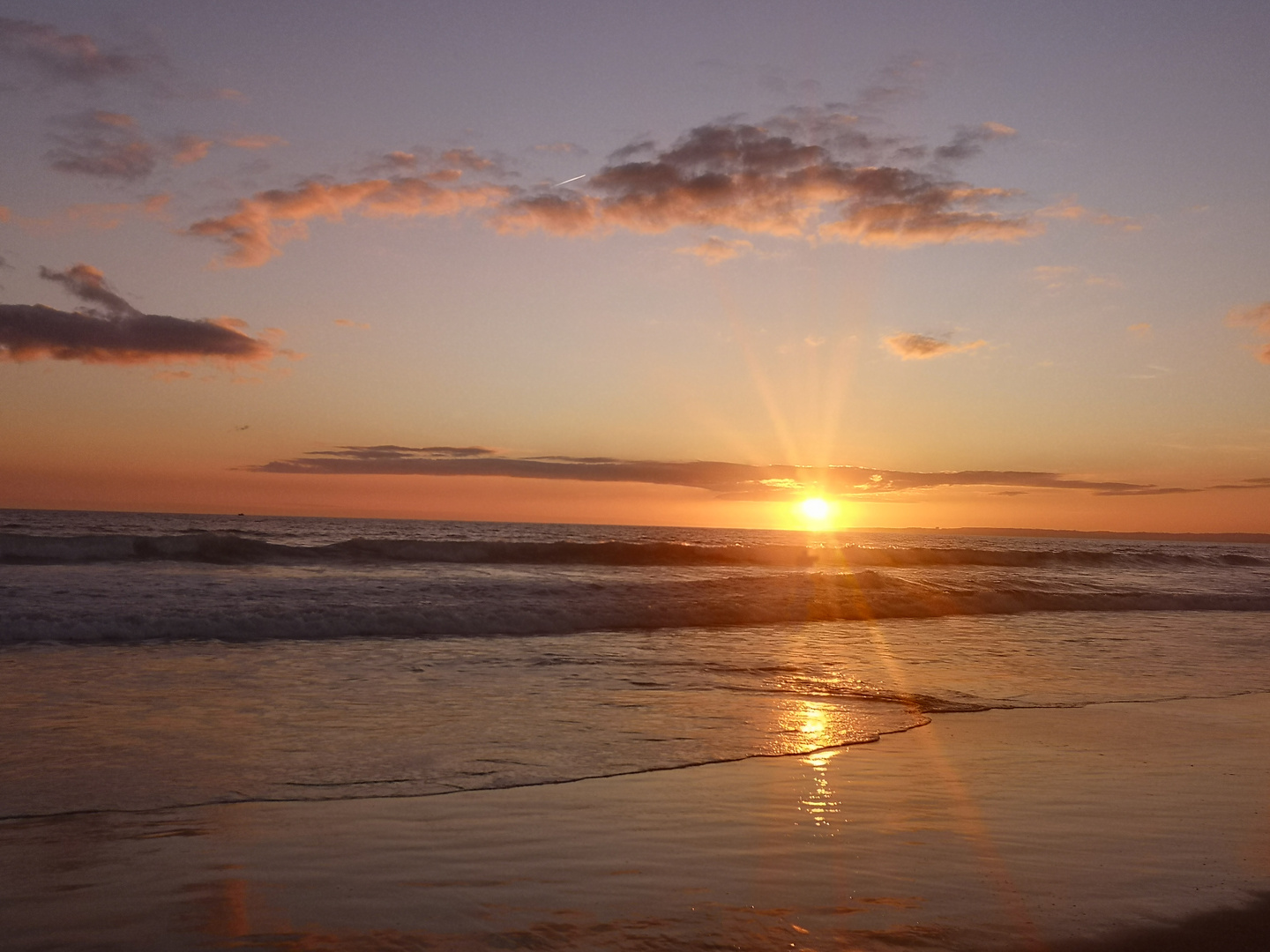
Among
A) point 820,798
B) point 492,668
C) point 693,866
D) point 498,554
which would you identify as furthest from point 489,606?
point 498,554

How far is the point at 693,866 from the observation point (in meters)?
4.74

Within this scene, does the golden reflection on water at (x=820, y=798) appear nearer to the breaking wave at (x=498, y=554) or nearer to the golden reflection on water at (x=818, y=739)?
the golden reflection on water at (x=818, y=739)

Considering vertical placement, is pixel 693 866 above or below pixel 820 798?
above

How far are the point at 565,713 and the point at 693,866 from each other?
4203 millimetres

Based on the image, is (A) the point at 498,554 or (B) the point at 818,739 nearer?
(B) the point at 818,739

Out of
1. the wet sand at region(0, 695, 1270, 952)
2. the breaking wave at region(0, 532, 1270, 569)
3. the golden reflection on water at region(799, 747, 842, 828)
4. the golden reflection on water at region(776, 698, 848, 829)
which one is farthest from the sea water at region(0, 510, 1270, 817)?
the breaking wave at region(0, 532, 1270, 569)

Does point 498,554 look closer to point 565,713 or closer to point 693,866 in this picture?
point 565,713

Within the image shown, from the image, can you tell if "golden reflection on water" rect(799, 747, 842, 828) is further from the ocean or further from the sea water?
the sea water

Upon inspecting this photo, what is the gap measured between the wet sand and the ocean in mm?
32

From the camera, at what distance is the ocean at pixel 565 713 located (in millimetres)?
4395

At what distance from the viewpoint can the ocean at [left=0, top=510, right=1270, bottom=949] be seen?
439 cm

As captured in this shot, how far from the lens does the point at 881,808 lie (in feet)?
19.4

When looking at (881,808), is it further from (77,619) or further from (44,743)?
(77,619)

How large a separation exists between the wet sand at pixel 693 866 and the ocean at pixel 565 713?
3cm
